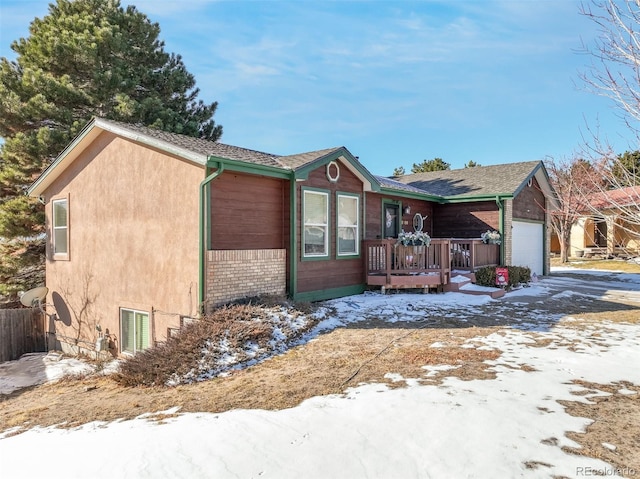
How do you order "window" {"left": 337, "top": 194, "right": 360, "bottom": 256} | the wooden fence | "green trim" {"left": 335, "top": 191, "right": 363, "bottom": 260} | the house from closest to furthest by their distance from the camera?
the house < "green trim" {"left": 335, "top": 191, "right": 363, "bottom": 260} < "window" {"left": 337, "top": 194, "right": 360, "bottom": 256} < the wooden fence

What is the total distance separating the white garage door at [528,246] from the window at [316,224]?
915cm

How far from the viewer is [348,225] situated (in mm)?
11406

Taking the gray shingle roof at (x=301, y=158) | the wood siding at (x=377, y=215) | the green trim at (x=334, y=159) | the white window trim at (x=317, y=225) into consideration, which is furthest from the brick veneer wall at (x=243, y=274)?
the wood siding at (x=377, y=215)

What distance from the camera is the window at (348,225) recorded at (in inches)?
438

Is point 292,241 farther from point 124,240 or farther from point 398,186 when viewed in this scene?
point 398,186

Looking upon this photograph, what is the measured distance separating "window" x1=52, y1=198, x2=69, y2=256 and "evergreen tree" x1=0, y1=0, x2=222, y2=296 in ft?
11.4

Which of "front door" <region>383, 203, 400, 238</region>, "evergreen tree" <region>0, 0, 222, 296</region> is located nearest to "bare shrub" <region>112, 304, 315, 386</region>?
"front door" <region>383, 203, 400, 238</region>

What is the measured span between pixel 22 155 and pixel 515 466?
18.3m

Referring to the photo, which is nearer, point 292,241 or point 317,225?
point 292,241

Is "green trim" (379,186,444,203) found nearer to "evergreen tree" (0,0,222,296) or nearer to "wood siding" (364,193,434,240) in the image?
"wood siding" (364,193,434,240)

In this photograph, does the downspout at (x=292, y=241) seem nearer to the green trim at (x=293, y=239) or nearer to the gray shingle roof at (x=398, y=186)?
the green trim at (x=293, y=239)

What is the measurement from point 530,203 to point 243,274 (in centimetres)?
1373

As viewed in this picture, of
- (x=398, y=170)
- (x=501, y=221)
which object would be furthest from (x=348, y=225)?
(x=398, y=170)

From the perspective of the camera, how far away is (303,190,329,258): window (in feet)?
33.2
